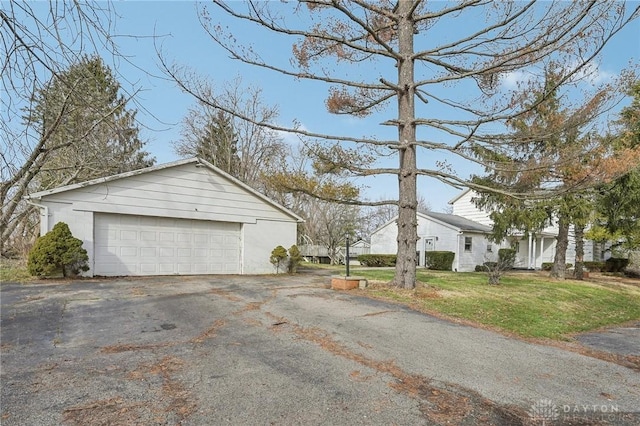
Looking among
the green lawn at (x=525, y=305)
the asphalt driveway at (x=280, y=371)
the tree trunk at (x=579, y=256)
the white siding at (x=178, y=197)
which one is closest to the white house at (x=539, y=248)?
the tree trunk at (x=579, y=256)

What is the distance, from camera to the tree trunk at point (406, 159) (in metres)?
10.1

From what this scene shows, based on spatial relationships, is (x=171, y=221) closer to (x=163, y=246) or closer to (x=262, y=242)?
(x=163, y=246)

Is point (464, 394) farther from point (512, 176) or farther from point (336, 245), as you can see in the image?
point (336, 245)

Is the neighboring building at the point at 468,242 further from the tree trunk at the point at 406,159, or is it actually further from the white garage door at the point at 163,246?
the white garage door at the point at 163,246

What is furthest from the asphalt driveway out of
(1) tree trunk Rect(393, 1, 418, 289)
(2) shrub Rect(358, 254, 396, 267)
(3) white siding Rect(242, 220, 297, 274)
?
(2) shrub Rect(358, 254, 396, 267)

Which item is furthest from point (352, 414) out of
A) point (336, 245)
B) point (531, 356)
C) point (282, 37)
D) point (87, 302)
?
point (336, 245)

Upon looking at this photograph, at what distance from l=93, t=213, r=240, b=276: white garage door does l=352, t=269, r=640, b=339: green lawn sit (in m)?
6.40

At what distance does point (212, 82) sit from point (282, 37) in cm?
1693

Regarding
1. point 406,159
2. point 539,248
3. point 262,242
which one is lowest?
point 539,248

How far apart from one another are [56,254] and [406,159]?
986 centimetres

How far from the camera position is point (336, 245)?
30438 mm

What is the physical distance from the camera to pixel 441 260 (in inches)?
880

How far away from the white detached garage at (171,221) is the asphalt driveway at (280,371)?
438cm

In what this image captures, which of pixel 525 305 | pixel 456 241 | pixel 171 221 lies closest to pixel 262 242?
pixel 171 221
